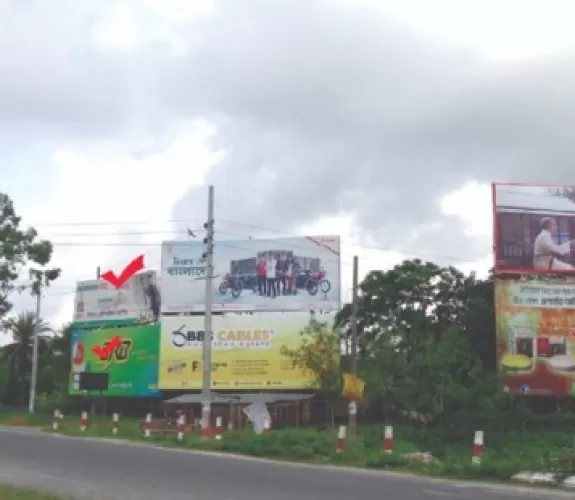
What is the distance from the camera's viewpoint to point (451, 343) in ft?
144

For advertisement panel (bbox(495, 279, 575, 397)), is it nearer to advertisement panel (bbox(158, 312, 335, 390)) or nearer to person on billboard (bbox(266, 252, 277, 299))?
advertisement panel (bbox(158, 312, 335, 390))

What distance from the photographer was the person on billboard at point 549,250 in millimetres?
43750

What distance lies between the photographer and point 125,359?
55844 millimetres

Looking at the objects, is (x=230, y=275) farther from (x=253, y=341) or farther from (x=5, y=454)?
(x=5, y=454)

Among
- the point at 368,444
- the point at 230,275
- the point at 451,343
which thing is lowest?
the point at 368,444

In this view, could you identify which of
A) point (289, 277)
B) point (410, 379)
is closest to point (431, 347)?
point (410, 379)

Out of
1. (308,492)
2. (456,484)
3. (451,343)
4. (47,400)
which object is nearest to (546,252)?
(451,343)

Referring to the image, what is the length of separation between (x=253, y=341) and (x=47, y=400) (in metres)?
19.9

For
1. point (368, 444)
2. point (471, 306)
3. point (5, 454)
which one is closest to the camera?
point (5, 454)

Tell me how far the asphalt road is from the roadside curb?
86 centimetres

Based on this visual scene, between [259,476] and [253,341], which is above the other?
[253,341]

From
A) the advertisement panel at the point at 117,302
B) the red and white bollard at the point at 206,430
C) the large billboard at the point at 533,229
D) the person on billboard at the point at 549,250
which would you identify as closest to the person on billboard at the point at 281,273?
the advertisement panel at the point at 117,302

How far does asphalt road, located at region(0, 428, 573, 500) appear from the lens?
1395 cm

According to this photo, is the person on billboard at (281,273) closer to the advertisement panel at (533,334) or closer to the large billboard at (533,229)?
the large billboard at (533,229)
